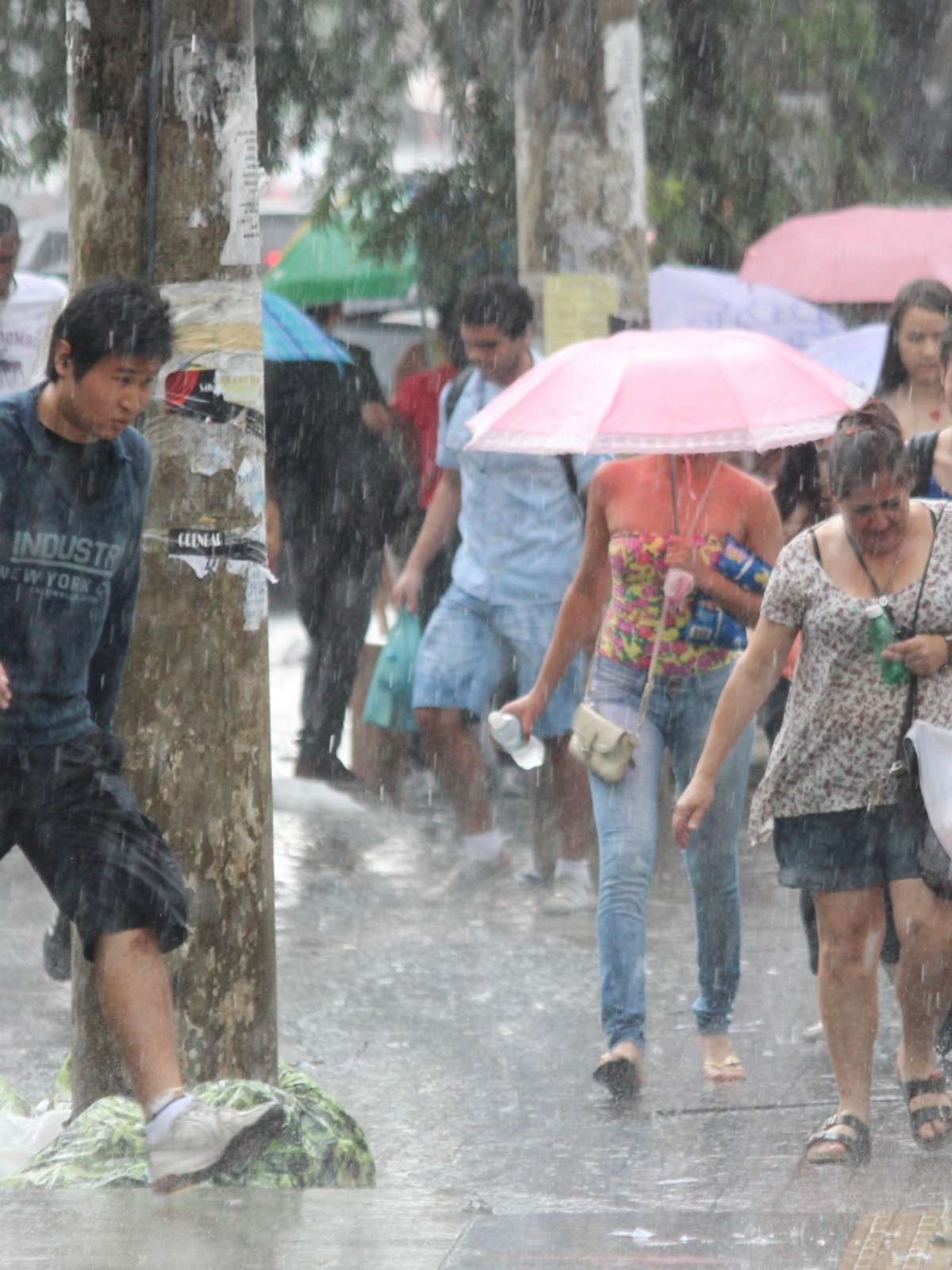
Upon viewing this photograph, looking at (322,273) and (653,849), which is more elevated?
(322,273)

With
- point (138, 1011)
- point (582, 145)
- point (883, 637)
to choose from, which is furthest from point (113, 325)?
point (582, 145)

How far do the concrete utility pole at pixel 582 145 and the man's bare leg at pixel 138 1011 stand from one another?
5702 millimetres

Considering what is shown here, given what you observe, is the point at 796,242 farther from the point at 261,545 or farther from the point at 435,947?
the point at 261,545

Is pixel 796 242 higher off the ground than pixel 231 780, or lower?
higher

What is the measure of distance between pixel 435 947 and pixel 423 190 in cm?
587

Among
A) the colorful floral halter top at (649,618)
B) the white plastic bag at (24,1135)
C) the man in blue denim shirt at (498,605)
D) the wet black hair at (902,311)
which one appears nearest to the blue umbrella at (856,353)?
the man in blue denim shirt at (498,605)

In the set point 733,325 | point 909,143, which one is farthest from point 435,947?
point 909,143

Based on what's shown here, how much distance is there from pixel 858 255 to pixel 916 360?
5.35 metres

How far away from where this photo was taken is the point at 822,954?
559 centimetres

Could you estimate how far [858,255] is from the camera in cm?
1280

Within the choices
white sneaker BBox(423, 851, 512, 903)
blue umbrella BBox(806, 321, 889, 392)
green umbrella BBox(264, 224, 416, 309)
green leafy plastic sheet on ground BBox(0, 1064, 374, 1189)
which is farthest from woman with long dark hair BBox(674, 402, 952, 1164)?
green umbrella BBox(264, 224, 416, 309)

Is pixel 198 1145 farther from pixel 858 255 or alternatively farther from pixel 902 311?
pixel 858 255

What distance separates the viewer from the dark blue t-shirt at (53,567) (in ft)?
15.0

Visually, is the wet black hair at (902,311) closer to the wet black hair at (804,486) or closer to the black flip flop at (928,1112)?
the wet black hair at (804,486)
